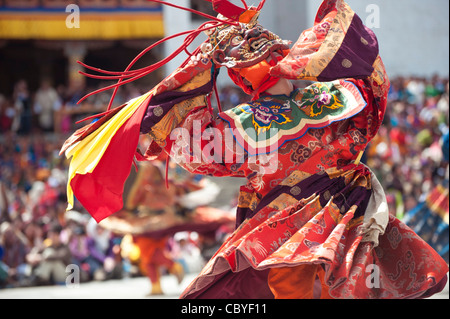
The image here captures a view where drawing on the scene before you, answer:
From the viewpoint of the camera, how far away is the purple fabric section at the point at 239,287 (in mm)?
3072

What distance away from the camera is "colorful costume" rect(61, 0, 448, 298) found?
2.92 m

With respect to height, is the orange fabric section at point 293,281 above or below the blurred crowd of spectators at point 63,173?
above

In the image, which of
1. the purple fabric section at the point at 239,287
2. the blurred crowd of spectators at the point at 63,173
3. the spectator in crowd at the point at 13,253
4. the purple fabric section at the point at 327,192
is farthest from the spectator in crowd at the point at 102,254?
the purple fabric section at the point at 327,192

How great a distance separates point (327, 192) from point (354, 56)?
56 centimetres

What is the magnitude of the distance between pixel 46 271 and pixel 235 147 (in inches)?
222

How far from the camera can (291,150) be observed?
10.0ft

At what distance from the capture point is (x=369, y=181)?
318cm

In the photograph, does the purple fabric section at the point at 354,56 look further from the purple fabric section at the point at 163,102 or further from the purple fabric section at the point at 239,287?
the purple fabric section at the point at 239,287

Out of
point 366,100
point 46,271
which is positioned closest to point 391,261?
Result: point 366,100

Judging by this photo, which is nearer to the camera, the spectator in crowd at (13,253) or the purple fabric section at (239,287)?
the purple fabric section at (239,287)

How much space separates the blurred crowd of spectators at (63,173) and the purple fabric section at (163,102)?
455cm

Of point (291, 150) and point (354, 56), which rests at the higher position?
point (354, 56)

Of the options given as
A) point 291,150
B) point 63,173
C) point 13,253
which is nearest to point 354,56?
point 291,150

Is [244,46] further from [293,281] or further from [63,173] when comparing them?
[63,173]
